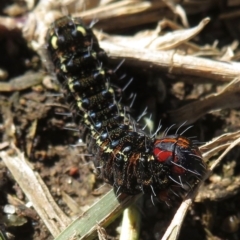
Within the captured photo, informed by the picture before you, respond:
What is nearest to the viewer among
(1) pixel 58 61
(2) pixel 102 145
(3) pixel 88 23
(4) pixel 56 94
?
(2) pixel 102 145

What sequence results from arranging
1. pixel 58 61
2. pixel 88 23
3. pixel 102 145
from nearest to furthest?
pixel 102 145 → pixel 58 61 → pixel 88 23

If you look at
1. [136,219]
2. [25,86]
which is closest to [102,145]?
[136,219]

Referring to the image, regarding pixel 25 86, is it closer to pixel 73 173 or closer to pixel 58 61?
pixel 58 61

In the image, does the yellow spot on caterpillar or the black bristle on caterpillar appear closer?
the black bristle on caterpillar

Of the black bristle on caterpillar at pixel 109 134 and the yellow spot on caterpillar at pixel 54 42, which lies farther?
the yellow spot on caterpillar at pixel 54 42

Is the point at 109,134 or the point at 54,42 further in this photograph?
the point at 54,42

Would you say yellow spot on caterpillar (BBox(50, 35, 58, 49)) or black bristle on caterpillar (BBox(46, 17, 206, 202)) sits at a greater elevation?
yellow spot on caterpillar (BBox(50, 35, 58, 49))

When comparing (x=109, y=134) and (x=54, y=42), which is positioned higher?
(x=54, y=42)

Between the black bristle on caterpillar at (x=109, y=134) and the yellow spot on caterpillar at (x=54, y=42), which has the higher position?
the yellow spot on caterpillar at (x=54, y=42)
